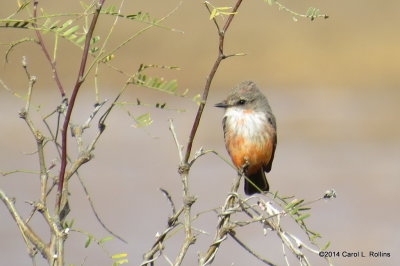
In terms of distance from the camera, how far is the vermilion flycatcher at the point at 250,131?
5188mm

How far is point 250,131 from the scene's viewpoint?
17.6 ft

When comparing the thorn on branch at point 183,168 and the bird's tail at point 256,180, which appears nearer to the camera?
the thorn on branch at point 183,168

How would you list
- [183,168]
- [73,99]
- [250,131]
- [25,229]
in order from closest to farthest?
[73,99] → [25,229] → [183,168] → [250,131]

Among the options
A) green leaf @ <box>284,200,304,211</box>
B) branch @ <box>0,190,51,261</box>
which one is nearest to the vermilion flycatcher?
green leaf @ <box>284,200,304,211</box>

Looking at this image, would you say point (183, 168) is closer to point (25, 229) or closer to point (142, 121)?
point (142, 121)

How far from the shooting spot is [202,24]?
1670 centimetres

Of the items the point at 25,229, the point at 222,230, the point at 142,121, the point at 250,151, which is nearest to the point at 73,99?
the point at 142,121

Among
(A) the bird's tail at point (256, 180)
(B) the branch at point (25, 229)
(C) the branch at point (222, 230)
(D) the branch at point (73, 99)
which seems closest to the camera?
(D) the branch at point (73, 99)

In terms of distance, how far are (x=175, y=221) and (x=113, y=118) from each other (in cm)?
1075

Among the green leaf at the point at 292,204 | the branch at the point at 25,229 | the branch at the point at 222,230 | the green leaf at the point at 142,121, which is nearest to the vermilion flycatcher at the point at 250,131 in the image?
the branch at the point at 222,230

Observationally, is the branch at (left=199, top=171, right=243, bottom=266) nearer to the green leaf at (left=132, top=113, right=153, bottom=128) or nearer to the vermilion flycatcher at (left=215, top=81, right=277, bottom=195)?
the green leaf at (left=132, top=113, right=153, bottom=128)

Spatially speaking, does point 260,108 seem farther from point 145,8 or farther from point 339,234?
point 145,8

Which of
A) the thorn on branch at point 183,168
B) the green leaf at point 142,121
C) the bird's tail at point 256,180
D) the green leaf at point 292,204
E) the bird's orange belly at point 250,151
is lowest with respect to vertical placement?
the green leaf at point 292,204

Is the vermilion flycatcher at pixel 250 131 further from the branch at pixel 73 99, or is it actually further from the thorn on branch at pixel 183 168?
the branch at pixel 73 99
